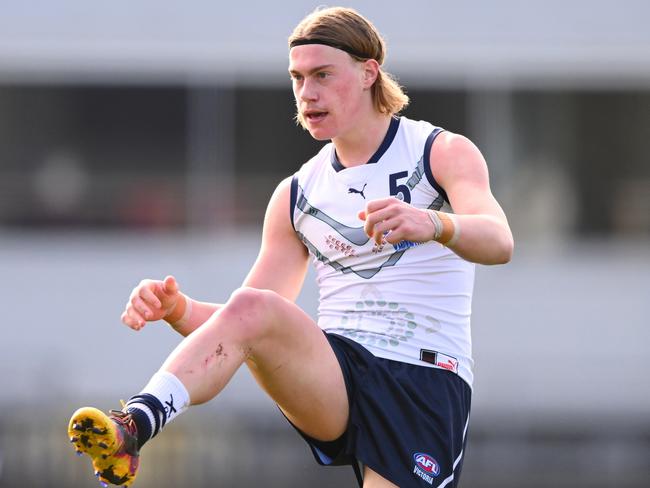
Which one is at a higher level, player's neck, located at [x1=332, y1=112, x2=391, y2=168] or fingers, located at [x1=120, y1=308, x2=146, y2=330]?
player's neck, located at [x1=332, y1=112, x2=391, y2=168]

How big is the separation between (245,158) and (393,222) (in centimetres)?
970

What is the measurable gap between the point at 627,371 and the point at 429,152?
8.23 m

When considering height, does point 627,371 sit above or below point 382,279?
below

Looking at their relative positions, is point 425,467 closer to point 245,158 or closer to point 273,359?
point 273,359

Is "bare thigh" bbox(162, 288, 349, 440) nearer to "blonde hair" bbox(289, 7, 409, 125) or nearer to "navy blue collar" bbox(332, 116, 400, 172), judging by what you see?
"navy blue collar" bbox(332, 116, 400, 172)

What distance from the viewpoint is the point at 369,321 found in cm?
494

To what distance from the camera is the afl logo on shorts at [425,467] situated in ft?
15.8

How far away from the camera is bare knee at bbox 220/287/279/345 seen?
4.35 meters

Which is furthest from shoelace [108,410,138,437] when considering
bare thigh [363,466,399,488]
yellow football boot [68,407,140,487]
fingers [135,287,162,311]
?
bare thigh [363,466,399,488]

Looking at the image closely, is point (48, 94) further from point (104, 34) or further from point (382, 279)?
point (382, 279)

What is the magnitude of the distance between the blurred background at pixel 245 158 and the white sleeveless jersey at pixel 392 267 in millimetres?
7674

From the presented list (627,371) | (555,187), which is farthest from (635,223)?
(627,371)

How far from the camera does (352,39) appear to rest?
16.3 ft

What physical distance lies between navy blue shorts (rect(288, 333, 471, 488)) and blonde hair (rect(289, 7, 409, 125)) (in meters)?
0.91
